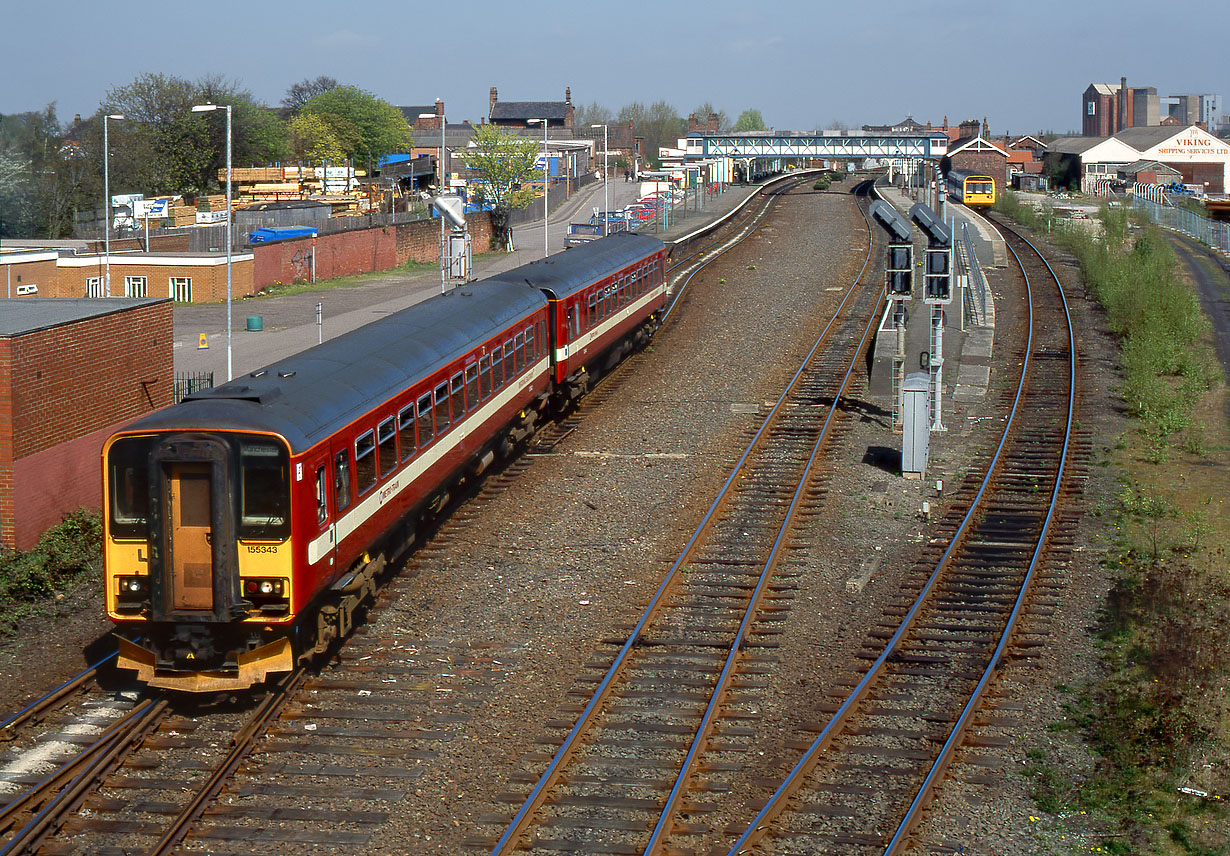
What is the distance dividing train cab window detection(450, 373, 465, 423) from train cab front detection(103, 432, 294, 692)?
19.4ft

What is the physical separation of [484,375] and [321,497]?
684cm

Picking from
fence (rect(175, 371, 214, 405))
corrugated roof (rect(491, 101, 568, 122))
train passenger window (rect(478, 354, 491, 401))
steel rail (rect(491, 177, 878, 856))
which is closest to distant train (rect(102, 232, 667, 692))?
train passenger window (rect(478, 354, 491, 401))

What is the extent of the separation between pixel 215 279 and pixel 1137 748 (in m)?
Answer: 42.3

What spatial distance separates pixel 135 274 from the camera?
155 feet

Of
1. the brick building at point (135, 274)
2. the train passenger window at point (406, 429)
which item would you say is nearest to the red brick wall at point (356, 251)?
the brick building at point (135, 274)

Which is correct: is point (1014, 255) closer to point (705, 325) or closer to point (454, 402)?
point (705, 325)

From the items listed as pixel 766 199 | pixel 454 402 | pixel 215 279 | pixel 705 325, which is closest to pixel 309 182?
pixel 766 199

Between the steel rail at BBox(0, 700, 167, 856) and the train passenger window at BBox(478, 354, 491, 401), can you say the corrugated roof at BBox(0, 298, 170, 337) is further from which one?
the steel rail at BBox(0, 700, 167, 856)

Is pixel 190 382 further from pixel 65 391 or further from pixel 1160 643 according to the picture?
pixel 1160 643

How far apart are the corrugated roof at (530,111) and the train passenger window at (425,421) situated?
473 ft

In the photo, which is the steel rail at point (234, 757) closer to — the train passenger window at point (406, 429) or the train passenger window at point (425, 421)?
the train passenger window at point (406, 429)

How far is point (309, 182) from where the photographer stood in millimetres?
85250

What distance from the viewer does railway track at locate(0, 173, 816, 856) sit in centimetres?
1009

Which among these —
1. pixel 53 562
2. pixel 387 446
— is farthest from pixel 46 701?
pixel 53 562
